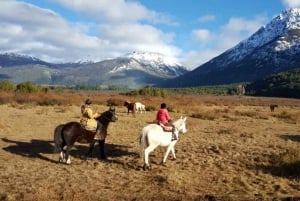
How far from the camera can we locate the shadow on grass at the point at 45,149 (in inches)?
728

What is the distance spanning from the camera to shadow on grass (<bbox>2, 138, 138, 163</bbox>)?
18.5m

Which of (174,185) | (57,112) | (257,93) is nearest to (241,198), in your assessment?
(174,185)

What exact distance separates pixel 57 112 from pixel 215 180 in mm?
24707

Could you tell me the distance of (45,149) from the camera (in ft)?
64.7

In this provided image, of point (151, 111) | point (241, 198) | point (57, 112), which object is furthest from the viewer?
point (151, 111)

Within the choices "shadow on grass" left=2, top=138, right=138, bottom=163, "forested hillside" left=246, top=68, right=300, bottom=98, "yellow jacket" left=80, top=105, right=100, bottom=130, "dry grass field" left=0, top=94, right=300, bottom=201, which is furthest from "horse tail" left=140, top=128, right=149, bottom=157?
"forested hillside" left=246, top=68, right=300, bottom=98

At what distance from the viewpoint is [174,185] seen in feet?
44.4

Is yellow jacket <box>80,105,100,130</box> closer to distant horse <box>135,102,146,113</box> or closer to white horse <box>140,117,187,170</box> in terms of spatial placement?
white horse <box>140,117,187,170</box>

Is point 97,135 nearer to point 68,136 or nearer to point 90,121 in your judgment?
point 90,121

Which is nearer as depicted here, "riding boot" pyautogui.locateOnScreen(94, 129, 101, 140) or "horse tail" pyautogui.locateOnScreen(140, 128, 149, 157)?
"horse tail" pyautogui.locateOnScreen(140, 128, 149, 157)

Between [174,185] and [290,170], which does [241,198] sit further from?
[290,170]

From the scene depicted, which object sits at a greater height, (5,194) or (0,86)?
(0,86)

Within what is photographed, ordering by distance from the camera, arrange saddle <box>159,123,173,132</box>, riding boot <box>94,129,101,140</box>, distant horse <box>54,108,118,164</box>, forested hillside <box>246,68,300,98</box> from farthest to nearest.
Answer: forested hillside <box>246,68,300,98</box>
riding boot <box>94,129,101,140</box>
distant horse <box>54,108,118,164</box>
saddle <box>159,123,173,132</box>

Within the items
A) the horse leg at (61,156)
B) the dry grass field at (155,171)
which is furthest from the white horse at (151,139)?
the horse leg at (61,156)
